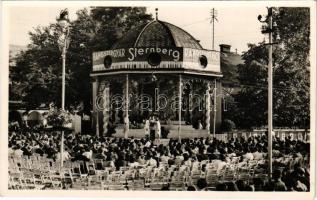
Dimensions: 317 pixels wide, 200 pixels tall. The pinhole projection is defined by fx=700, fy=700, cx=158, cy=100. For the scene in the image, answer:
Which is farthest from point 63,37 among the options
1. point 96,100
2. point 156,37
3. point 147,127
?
point 147,127

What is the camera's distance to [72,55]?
72.9ft

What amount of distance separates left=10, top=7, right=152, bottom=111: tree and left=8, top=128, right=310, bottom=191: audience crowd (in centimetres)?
128

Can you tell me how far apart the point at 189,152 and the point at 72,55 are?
482cm

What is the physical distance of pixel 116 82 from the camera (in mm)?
24047

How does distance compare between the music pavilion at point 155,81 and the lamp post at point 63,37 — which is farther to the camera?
the music pavilion at point 155,81

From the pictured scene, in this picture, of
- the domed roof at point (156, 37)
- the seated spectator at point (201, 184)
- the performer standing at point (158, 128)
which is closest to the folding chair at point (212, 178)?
the seated spectator at point (201, 184)

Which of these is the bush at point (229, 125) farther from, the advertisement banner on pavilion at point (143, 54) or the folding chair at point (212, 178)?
the advertisement banner on pavilion at point (143, 54)

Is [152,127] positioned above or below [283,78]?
below

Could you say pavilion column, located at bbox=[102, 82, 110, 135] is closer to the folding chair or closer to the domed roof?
the domed roof

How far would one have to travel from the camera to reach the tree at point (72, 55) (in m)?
21.8

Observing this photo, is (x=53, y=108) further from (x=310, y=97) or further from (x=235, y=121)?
(x=310, y=97)

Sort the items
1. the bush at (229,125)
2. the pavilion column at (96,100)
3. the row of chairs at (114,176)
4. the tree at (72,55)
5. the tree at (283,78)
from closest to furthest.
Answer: the row of chairs at (114,176) → the tree at (283,78) → the tree at (72,55) → the pavilion column at (96,100) → the bush at (229,125)

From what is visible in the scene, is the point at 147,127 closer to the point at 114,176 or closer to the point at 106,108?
the point at 106,108

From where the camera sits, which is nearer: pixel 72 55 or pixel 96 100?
pixel 72 55
